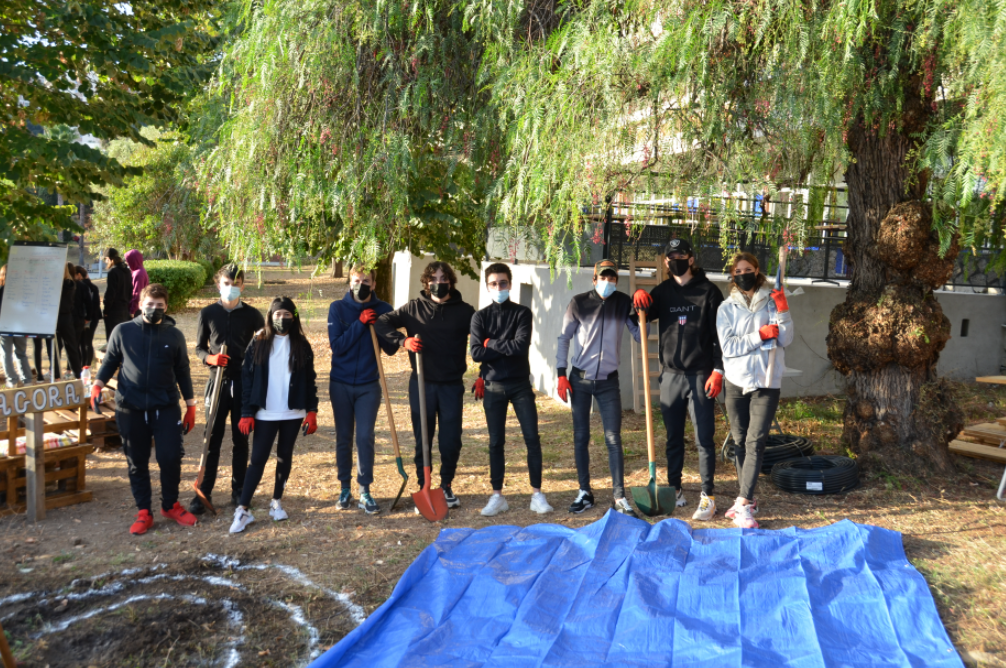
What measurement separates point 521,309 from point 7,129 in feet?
19.2

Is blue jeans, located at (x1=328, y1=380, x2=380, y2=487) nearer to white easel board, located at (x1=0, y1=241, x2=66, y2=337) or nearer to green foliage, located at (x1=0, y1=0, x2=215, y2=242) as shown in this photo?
green foliage, located at (x1=0, y1=0, x2=215, y2=242)

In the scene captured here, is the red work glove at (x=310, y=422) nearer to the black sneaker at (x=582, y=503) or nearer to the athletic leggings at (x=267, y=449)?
the athletic leggings at (x=267, y=449)

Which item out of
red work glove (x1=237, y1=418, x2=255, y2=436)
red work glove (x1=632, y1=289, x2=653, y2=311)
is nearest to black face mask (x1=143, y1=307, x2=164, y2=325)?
red work glove (x1=237, y1=418, x2=255, y2=436)

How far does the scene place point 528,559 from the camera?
4.87m

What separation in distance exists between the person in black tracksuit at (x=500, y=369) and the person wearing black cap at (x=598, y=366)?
0.29 metres

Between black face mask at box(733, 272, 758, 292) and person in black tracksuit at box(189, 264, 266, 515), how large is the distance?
11.6 ft

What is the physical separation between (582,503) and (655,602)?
179cm

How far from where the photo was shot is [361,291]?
6086 millimetres

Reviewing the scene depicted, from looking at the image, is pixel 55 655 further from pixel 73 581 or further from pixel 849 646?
pixel 849 646

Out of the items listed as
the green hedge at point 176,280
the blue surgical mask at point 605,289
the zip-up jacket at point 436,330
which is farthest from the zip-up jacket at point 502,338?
the green hedge at point 176,280

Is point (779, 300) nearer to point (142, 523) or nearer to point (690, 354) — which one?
point (690, 354)

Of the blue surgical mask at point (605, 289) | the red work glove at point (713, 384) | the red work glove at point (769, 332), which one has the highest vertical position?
the blue surgical mask at point (605, 289)

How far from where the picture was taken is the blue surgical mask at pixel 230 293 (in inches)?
233

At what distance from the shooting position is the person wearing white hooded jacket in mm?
5645
